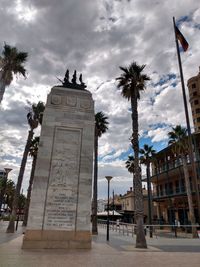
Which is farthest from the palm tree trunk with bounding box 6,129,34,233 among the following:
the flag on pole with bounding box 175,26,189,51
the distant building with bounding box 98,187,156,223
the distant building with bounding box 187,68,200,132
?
the distant building with bounding box 187,68,200,132

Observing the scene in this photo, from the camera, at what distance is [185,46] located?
741 inches

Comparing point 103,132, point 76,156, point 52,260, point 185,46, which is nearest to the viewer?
point 52,260

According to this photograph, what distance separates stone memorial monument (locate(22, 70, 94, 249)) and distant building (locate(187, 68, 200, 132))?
4857 centimetres

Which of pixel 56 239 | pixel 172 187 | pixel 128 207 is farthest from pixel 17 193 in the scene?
pixel 128 207

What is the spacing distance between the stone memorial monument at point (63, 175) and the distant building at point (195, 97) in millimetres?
48567

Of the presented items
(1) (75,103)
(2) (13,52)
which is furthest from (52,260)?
(2) (13,52)

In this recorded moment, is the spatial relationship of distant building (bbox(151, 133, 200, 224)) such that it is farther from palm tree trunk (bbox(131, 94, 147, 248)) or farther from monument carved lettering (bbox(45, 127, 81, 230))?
monument carved lettering (bbox(45, 127, 81, 230))

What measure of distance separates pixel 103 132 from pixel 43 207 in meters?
18.0

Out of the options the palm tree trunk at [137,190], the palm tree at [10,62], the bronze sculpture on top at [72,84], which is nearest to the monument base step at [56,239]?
the palm tree trunk at [137,190]

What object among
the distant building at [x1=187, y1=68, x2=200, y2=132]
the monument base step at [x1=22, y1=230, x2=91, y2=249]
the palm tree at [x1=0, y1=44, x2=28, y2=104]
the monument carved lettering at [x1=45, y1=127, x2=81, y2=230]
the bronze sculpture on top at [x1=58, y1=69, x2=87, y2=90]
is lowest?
the monument base step at [x1=22, y1=230, x2=91, y2=249]

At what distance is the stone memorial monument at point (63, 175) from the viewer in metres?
12.4

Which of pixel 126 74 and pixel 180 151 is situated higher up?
pixel 126 74

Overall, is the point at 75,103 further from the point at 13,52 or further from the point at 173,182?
the point at 173,182

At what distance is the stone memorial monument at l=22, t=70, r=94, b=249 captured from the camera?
12.4 meters
